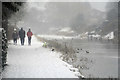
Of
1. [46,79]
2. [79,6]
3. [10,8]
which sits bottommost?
[46,79]

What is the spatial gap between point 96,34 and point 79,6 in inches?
826

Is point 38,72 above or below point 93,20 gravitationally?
below

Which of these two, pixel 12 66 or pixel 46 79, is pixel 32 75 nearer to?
pixel 46 79

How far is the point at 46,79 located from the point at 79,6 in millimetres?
20258

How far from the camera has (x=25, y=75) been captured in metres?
7.20

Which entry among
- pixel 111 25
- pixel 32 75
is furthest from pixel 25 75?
pixel 111 25

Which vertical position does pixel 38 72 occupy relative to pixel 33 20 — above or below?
below

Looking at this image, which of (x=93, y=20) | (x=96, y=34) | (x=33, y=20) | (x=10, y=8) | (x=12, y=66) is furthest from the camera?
(x=33, y=20)

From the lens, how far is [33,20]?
275 ft

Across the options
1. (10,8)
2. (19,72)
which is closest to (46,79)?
(19,72)

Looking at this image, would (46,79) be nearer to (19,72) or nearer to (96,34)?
(19,72)

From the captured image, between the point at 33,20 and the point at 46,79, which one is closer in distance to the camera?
the point at 46,79

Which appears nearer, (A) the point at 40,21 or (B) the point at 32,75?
(B) the point at 32,75

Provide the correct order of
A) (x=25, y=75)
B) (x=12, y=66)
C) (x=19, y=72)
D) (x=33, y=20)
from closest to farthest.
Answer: (x=25, y=75) < (x=19, y=72) < (x=12, y=66) < (x=33, y=20)
